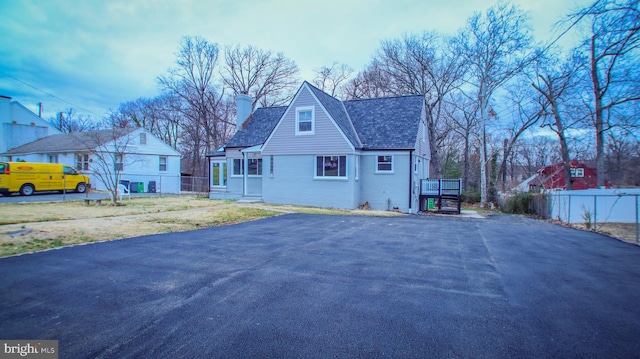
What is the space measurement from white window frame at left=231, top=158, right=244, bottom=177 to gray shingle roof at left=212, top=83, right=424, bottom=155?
1076 millimetres

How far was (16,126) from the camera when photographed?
110 ft

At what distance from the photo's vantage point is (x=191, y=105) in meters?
36.5

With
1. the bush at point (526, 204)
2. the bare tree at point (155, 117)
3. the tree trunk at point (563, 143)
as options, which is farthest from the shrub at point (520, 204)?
the bare tree at point (155, 117)

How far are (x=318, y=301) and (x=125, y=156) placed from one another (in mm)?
28788

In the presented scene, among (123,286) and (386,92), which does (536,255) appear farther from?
(386,92)

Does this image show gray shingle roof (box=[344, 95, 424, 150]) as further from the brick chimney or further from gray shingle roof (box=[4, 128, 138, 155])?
gray shingle roof (box=[4, 128, 138, 155])

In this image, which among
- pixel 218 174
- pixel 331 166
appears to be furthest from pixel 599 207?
pixel 218 174

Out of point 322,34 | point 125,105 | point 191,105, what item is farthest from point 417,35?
point 125,105

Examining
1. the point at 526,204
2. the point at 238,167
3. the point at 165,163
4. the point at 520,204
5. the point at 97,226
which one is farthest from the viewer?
the point at 165,163

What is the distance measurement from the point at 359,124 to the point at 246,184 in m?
8.58

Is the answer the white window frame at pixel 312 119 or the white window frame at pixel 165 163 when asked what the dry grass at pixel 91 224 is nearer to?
the white window frame at pixel 312 119

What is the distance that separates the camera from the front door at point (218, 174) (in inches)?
Result: 960

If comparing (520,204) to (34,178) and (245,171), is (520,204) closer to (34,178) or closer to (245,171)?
(245,171)

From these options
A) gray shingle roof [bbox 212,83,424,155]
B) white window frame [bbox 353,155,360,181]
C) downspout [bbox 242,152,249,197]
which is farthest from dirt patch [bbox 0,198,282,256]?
gray shingle roof [bbox 212,83,424,155]
